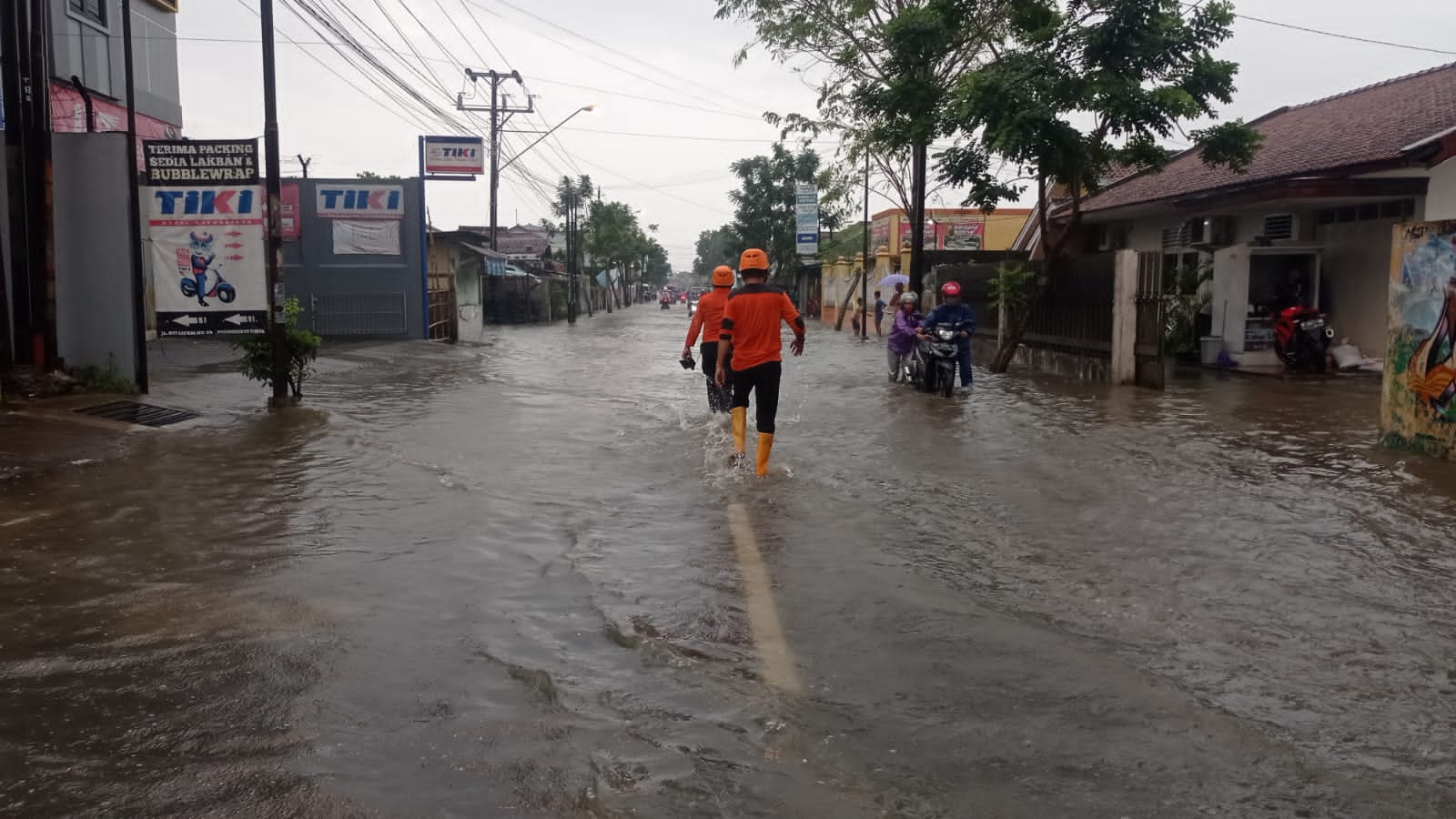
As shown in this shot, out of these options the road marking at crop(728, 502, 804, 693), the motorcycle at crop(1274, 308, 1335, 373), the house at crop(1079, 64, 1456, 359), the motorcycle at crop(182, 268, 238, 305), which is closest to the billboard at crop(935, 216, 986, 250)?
the house at crop(1079, 64, 1456, 359)

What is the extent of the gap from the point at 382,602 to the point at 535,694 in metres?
1.47

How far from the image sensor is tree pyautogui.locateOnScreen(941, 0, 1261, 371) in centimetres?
1441

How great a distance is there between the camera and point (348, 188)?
26.0m

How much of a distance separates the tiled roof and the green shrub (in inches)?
471

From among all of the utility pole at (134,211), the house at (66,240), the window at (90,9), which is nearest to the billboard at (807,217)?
the window at (90,9)

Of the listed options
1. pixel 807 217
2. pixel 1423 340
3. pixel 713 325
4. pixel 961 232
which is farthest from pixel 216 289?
pixel 961 232

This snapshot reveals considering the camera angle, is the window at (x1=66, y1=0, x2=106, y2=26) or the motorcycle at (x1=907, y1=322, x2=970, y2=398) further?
the window at (x1=66, y1=0, x2=106, y2=26)

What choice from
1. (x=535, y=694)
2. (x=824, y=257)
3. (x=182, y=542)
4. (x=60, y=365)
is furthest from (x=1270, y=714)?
(x=824, y=257)

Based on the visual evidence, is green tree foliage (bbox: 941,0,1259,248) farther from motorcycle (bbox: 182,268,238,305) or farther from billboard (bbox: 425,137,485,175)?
billboard (bbox: 425,137,485,175)

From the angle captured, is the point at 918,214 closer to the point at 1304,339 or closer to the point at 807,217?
the point at 1304,339

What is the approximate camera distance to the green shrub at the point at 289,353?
12453mm

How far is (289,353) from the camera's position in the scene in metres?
12.6

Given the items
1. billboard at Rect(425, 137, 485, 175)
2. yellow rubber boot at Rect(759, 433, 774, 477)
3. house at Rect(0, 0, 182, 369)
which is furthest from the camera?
billboard at Rect(425, 137, 485, 175)

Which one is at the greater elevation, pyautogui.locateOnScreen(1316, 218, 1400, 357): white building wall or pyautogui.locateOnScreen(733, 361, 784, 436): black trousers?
pyautogui.locateOnScreen(1316, 218, 1400, 357): white building wall
